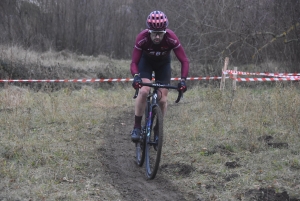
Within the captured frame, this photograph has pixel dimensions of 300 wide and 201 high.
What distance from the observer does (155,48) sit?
5.77m

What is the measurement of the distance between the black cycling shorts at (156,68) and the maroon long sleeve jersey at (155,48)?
104 millimetres

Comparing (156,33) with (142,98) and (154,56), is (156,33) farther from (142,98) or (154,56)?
(142,98)

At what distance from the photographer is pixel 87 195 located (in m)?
4.47

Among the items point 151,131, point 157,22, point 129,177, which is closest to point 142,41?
point 157,22

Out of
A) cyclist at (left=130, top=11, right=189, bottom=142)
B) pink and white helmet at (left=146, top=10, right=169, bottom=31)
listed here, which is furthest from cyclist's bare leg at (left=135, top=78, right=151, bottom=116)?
pink and white helmet at (left=146, top=10, right=169, bottom=31)

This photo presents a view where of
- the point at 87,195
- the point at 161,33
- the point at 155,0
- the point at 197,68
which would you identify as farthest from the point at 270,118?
the point at 155,0

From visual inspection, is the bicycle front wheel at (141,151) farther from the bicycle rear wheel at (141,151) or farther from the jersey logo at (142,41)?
the jersey logo at (142,41)

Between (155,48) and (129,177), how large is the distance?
5.72 ft

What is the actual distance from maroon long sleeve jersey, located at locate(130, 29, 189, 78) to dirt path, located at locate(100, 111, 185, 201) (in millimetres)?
1325

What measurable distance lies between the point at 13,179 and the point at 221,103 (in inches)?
228

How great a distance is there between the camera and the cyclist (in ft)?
18.1

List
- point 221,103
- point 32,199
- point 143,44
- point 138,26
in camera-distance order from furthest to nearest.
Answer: point 138,26 → point 221,103 → point 143,44 → point 32,199

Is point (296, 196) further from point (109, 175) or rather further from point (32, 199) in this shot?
point (32, 199)

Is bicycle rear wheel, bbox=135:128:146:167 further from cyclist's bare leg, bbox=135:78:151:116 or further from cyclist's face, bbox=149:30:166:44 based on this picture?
cyclist's face, bbox=149:30:166:44
